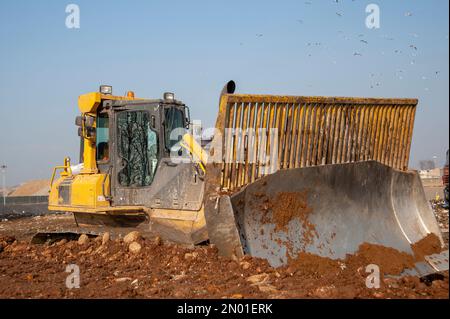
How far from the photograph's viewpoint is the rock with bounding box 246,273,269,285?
5.36 meters

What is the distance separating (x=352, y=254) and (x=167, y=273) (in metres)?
2.10

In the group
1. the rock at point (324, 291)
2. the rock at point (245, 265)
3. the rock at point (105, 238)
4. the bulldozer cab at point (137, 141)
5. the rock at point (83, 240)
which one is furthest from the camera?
the rock at point (83, 240)

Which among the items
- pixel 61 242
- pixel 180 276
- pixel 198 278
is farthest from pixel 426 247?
pixel 61 242

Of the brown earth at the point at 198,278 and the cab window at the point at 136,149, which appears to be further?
the cab window at the point at 136,149

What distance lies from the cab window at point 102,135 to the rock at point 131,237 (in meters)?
1.61

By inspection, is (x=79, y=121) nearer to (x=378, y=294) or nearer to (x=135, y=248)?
(x=135, y=248)

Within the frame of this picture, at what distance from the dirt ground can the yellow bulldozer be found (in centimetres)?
20

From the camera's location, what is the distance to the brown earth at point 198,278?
4965mm

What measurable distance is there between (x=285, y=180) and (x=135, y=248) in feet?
8.60

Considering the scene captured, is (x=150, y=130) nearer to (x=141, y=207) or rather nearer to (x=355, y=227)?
(x=141, y=207)

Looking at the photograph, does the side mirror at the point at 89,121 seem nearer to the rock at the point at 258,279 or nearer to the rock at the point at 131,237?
the rock at the point at 131,237

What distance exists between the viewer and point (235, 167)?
19.9 ft

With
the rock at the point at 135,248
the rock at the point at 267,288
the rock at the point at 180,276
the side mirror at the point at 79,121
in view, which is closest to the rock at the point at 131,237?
the rock at the point at 135,248
